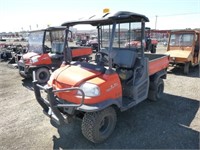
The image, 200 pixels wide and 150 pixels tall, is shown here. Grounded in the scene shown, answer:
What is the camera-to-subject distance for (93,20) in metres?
3.43

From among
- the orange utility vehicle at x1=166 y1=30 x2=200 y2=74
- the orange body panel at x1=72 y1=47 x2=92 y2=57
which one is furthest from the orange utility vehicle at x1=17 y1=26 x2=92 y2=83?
the orange utility vehicle at x1=166 y1=30 x2=200 y2=74

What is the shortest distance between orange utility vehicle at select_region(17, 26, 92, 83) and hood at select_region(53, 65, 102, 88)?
3469 mm

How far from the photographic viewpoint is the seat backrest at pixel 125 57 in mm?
4219

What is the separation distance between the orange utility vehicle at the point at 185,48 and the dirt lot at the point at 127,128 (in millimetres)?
2894

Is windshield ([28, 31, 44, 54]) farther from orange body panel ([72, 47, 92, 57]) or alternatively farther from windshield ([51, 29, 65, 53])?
orange body panel ([72, 47, 92, 57])

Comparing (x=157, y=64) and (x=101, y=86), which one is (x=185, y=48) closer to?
(x=157, y=64)

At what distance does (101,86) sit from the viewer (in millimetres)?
3137

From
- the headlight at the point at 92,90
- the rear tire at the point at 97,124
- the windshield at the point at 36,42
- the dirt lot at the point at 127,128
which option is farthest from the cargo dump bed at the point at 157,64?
the windshield at the point at 36,42

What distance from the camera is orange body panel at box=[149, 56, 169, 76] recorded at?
4.65 m

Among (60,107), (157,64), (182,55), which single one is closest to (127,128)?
(60,107)

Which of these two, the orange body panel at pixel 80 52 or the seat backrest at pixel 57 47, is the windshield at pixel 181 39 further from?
the seat backrest at pixel 57 47

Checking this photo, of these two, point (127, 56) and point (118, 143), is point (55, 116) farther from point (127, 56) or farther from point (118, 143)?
point (127, 56)

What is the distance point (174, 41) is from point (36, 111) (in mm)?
7465

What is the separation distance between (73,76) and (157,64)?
2.63 m
